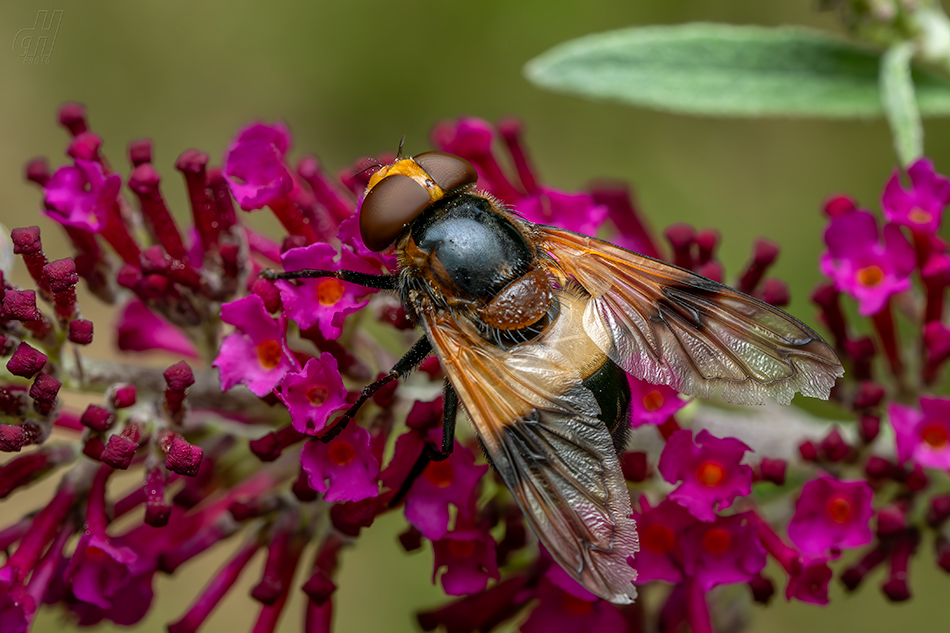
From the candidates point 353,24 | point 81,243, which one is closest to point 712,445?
point 81,243

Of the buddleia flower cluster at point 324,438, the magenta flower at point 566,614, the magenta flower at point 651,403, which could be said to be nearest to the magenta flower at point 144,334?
the buddleia flower cluster at point 324,438

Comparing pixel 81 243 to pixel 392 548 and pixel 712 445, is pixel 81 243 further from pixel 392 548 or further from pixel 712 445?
pixel 392 548

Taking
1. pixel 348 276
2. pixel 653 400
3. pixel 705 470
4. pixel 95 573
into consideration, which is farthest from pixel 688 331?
pixel 95 573

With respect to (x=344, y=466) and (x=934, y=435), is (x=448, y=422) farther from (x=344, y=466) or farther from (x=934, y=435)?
(x=934, y=435)

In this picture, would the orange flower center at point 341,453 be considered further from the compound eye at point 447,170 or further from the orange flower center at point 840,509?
the orange flower center at point 840,509

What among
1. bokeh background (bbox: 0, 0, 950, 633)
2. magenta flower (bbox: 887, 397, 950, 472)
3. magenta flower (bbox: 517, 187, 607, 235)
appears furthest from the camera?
bokeh background (bbox: 0, 0, 950, 633)

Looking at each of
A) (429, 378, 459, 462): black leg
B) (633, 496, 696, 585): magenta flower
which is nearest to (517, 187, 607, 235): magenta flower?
(429, 378, 459, 462): black leg

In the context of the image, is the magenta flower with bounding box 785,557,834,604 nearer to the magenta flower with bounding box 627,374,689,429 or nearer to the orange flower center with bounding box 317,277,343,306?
the magenta flower with bounding box 627,374,689,429
